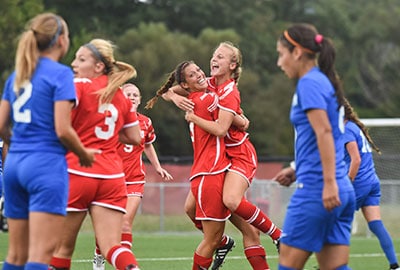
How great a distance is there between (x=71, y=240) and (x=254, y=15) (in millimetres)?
52198

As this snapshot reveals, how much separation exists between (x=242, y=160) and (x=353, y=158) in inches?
42.3

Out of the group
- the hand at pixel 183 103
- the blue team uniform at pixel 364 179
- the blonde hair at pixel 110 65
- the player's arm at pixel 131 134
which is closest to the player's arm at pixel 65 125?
the blonde hair at pixel 110 65

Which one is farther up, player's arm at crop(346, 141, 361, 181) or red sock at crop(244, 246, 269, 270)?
player's arm at crop(346, 141, 361, 181)

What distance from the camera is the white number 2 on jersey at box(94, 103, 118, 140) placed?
7.65 metres

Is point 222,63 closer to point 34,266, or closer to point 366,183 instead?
point 366,183

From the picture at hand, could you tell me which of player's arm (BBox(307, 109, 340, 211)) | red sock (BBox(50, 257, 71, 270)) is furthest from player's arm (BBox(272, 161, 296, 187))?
red sock (BBox(50, 257, 71, 270))

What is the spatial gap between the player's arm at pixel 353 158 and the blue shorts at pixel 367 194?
90 centimetres

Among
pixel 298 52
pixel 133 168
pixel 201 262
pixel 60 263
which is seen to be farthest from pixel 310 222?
pixel 133 168

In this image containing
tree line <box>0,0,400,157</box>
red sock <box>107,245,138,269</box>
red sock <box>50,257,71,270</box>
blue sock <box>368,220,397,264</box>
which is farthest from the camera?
tree line <box>0,0,400,157</box>

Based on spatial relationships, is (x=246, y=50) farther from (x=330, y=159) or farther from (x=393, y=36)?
(x=330, y=159)

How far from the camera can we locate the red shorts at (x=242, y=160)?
32.2 ft

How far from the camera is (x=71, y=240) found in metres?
7.86

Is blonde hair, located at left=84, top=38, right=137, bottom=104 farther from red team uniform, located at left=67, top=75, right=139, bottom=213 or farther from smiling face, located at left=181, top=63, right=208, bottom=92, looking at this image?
smiling face, located at left=181, top=63, right=208, bottom=92

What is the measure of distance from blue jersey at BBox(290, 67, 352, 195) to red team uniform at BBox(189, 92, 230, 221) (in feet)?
8.85
